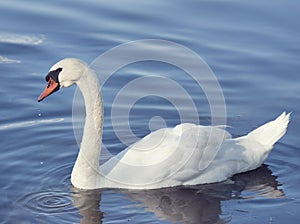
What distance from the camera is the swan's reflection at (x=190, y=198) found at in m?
8.82

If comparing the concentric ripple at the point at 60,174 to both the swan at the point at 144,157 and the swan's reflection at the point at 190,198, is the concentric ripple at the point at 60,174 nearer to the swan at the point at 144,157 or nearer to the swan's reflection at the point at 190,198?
the swan at the point at 144,157

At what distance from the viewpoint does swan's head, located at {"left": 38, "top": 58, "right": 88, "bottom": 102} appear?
881 centimetres

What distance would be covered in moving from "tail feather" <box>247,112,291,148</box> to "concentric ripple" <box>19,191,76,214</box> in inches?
96.3

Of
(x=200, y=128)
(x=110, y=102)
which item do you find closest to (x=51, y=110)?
(x=110, y=102)

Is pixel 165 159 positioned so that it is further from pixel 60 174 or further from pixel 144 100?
pixel 144 100

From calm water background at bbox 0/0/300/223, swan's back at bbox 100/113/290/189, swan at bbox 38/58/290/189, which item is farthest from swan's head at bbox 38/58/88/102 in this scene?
calm water background at bbox 0/0/300/223

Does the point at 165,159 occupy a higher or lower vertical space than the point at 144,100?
lower

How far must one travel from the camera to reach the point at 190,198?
926cm

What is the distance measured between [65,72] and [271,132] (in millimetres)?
2739

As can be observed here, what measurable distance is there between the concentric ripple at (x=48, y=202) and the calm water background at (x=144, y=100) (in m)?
0.01

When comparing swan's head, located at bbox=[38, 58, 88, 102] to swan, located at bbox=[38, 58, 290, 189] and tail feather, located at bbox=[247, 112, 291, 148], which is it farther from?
tail feather, located at bbox=[247, 112, 291, 148]

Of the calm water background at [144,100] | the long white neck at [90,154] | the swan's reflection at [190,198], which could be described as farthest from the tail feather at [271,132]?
the long white neck at [90,154]

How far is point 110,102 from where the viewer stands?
11.6 m

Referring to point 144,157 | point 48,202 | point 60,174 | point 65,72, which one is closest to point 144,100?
point 60,174
